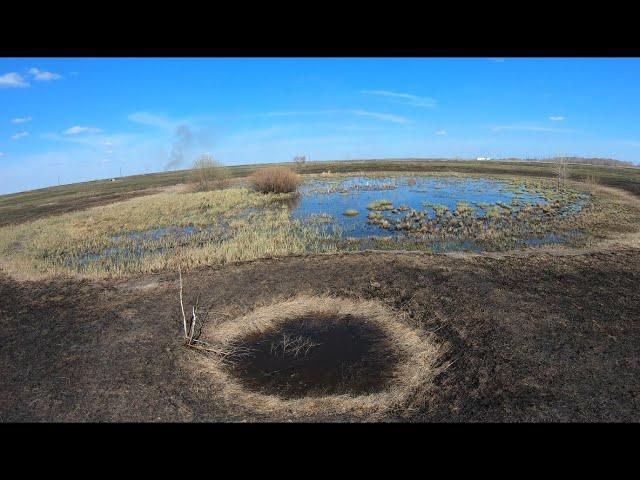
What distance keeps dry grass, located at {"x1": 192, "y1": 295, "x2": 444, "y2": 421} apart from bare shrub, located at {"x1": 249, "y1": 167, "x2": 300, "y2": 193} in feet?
94.0

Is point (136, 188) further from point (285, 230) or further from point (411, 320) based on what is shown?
point (411, 320)

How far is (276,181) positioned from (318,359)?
31.8 meters

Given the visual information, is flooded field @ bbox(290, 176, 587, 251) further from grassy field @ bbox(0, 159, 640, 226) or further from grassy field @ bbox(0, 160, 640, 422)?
grassy field @ bbox(0, 159, 640, 226)

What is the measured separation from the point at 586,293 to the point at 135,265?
46.9ft

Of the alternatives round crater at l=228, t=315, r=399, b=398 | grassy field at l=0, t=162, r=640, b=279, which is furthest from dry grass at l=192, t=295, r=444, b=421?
grassy field at l=0, t=162, r=640, b=279

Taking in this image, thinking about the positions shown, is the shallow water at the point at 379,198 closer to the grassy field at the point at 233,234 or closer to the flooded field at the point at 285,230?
the flooded field at the point at 285,230

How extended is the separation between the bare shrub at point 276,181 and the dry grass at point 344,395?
2865 cm

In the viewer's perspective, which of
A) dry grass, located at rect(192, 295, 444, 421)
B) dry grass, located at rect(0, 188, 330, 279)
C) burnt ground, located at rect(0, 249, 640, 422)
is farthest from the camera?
dry grass, located at rect(0, 188, 330, 279)

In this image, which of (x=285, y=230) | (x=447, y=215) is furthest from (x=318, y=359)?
(x=447, y=215)

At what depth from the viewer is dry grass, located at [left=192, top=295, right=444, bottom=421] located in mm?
6285

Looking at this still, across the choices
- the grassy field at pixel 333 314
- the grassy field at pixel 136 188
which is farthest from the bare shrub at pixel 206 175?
the grassy field at pixel 333 314

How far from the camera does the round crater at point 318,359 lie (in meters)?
7.13

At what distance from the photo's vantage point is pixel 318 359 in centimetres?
806
